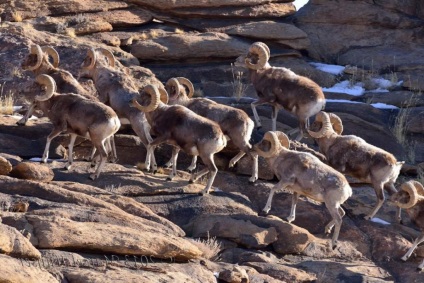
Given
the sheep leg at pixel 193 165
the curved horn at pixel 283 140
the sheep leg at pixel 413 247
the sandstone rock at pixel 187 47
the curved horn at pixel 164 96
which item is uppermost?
the curved horn at pixel 164 96

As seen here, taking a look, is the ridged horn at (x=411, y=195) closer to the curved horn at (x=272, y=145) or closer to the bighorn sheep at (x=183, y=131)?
the curved horn at (x=272, y=145)

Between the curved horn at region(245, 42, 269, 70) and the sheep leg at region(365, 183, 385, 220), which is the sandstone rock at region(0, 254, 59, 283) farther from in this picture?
the curved horn at region(245, 42, 269, 70)

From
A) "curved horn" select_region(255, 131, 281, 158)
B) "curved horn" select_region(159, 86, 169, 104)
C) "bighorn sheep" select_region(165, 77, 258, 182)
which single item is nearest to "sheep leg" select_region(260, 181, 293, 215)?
"curved horn" select_region(255, 131, 281, 158)

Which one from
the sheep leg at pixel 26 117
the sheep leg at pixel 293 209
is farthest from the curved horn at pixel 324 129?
the sheep leg at pixel 26 117

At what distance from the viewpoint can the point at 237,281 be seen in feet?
57.0

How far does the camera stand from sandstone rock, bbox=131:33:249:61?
29234 mm

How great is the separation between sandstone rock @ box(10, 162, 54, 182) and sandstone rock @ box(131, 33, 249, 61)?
978 centimetres

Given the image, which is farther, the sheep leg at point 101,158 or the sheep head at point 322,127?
the sheep head at point 322,127

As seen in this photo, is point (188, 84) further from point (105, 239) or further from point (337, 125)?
point (105, 239)

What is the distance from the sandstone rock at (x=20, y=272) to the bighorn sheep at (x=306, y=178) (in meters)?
6.57

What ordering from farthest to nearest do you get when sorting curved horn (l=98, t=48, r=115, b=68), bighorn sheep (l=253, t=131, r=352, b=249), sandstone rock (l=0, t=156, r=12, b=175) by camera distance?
1. curved horn (l=98, t=48, r=115, b=68)
2. bighorn sheep (l=253, t=131, r=352, b=249)
3. sandstone rock (l=0, t=156, r=12, b=175)

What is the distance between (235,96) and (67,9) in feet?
17.7

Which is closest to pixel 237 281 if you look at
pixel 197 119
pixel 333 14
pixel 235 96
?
pixel 197 119

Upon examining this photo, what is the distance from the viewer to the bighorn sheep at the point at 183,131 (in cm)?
2100
